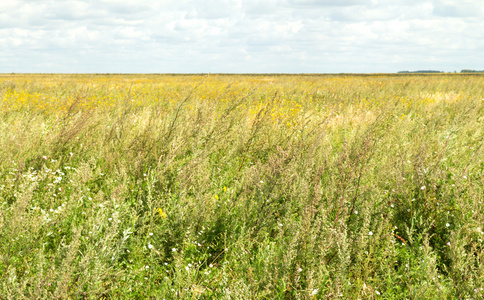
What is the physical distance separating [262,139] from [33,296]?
11.1ft

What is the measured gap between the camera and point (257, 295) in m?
2.08

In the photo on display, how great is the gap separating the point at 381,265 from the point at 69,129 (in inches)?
147

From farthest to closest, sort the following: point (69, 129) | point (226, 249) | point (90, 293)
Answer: point (69, 129) → point (226, 249) → point (90, 293)

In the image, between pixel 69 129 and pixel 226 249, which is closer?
pixel 226 249

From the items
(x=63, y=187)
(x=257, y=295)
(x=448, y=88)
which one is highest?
(x=448, y=88)

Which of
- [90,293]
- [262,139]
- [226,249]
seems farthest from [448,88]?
[90,293]

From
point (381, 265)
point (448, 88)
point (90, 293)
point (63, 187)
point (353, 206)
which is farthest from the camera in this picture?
point (448, 88)

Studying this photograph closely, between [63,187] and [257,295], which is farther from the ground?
[63,187]

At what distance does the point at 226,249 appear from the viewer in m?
2.47

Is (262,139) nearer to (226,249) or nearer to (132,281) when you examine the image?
(226,249)

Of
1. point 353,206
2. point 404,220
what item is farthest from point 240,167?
point 404,220

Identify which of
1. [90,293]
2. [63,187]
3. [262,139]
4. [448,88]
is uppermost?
[448,88]

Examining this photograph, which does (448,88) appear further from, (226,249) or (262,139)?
(226,249)

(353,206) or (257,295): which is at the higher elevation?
(353,206)
